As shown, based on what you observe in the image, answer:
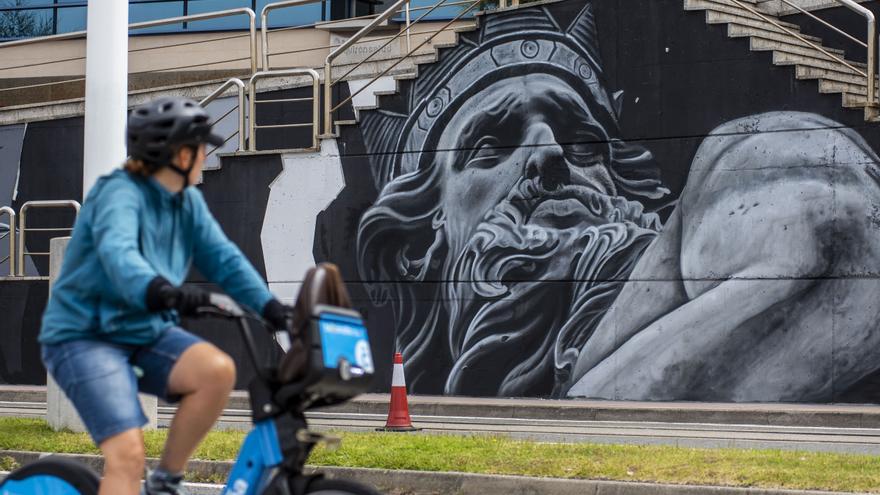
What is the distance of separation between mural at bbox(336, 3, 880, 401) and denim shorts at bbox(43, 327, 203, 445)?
40.6ft

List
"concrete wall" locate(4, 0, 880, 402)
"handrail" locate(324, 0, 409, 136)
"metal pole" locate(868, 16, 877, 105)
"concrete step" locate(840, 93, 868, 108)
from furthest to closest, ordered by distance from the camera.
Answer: "handrail" locate(324, 0, 409, 136)
"concrete wall" locate(4, 0, 880, 402)
"concrete step" locate(840, 93, 868, 108)
"metal pole" locate(868, 16, 877, 105)

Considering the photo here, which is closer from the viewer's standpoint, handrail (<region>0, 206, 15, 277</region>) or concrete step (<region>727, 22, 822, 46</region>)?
concrete step (<region>727, 22, 822, 46</region>)

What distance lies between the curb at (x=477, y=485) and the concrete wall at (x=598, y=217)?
7.70 metres

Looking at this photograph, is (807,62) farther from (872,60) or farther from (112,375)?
(112,375)

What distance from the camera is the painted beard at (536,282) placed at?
671 inches

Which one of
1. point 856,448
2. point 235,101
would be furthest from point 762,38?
point 235,101

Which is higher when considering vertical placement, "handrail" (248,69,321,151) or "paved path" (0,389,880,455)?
"handrail" (248,69,321,151)

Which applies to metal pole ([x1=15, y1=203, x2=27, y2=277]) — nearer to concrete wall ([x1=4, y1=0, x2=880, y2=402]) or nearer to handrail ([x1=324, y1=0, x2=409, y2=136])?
concrete wall ([x1=4, y1=0, x2=880, y2=402])

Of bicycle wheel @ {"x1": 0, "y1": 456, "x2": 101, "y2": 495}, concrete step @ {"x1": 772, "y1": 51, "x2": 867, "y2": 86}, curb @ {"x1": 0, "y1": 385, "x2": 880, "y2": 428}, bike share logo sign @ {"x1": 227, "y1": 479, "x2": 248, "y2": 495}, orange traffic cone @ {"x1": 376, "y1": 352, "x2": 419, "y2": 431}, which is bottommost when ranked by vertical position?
curb @ {"x1": 0, "y1": 385, "x2": 880, "y2": 428}

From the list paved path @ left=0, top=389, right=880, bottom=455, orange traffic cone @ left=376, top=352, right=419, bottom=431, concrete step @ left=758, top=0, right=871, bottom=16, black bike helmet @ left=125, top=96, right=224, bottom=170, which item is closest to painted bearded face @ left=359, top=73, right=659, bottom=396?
paved path @ left=0, top=389, right=880, bottom=455

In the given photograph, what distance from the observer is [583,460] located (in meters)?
9.18

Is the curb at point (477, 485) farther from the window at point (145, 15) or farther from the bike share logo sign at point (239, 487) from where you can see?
the window at point (145, 15)

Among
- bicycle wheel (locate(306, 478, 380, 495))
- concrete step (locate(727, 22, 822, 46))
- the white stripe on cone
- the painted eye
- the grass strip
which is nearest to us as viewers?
bicycle wheel (locate(306, 478, 380, 495))

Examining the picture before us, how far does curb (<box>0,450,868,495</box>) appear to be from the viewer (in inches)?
324
